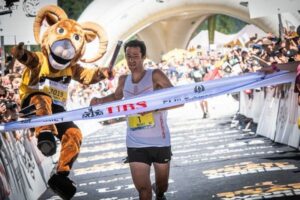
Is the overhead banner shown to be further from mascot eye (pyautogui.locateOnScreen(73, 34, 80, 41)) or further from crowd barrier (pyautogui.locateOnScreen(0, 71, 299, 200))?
mascot eye (pyautogui.locateOnScreen(73, 34, 80, 41))

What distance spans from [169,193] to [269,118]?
491cm

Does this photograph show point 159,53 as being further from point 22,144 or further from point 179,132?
point 22,144

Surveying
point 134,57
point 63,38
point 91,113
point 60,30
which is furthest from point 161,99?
point 60,30

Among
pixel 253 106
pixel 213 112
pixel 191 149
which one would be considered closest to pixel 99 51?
pixel 191 149

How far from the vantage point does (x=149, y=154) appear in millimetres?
4793

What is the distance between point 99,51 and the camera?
19.7 feet

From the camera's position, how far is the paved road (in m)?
6.07

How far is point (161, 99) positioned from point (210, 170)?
2.85 m

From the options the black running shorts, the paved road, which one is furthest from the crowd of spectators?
the paved road

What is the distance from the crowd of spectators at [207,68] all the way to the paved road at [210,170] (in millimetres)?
1467

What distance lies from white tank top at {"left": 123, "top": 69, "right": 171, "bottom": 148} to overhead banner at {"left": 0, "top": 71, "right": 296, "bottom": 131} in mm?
76

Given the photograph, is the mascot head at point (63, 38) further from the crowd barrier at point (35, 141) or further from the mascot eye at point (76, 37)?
the crowd barrier at point (35, 141)

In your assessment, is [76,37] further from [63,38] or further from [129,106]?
[129,106]

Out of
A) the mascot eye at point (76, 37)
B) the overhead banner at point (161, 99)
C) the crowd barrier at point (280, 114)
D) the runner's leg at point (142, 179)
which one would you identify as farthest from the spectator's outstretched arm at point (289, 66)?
the crowd barrier at point (280, 114)
